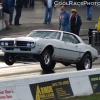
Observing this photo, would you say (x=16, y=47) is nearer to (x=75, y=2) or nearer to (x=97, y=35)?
(x=97, y=35)

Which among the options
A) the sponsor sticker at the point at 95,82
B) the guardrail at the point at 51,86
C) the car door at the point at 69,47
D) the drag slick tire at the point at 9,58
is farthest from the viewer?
the car door at the point at 69,47

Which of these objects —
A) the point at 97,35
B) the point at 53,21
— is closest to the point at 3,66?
the point at 97,35

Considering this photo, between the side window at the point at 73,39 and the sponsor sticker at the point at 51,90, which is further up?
the sponsor sticker at the point at 51,90

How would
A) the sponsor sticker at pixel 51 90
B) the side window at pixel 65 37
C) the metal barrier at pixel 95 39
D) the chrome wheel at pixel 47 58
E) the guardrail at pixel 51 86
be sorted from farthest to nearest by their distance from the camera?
1. the metal barrier at pixel 95 39
2. the side window at pixel 65 37
3. the chrome wheel at pixel 47 58
4. the sponsor sticker at pixel 51 90
5. the guardrail at pixel 51 86

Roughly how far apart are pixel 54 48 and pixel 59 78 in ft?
17.3

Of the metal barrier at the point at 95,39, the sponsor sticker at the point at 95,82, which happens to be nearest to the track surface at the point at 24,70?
the metal barrier at the point at 95,39

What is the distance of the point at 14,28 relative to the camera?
2825 centimetres

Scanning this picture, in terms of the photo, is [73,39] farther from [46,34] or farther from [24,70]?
[24,70]

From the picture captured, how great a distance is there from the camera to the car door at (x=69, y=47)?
1776 centimetres

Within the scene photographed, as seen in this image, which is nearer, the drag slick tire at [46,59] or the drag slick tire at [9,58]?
the drag slick tire at [46,59]

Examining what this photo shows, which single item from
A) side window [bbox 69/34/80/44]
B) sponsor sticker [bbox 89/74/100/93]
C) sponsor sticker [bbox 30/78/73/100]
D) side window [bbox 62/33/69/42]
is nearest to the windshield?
side window [bbox 62/33/69/42]

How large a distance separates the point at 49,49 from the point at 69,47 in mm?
1083

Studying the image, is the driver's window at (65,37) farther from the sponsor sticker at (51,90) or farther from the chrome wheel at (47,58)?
the sponsor sticker at (51,90)

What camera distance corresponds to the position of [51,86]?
11766mm
